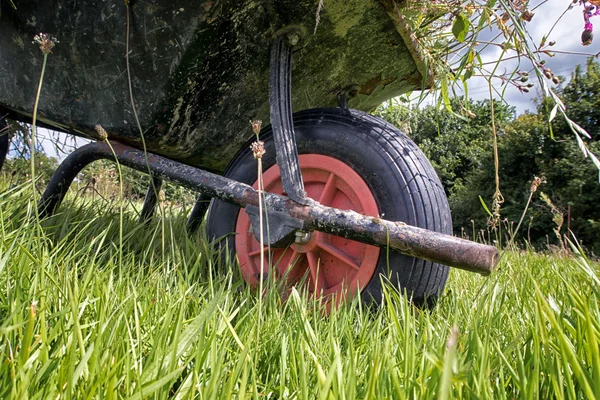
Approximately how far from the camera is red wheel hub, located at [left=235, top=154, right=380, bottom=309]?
1.27 meters

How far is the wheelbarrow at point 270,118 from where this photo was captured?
1.22 metres

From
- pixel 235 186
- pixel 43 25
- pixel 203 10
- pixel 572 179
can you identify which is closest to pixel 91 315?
pixel 235 186

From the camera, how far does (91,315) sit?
82cm

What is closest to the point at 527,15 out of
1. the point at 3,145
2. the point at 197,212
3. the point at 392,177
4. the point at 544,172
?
the point at 392,177

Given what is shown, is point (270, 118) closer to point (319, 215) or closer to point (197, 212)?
point (319, 215)

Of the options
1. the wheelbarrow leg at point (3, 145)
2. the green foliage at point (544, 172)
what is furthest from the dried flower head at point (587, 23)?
the green foliage at point (544, 172)

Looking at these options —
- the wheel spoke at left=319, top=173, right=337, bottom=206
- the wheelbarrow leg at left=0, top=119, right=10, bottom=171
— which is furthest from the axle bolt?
the wheelbarrow leg at left=0, top=119, right=10, bottom=171

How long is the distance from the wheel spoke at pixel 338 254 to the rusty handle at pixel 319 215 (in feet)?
0.48

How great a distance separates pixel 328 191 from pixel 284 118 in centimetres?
27

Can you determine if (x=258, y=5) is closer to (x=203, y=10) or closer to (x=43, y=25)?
(x=203, y=10)

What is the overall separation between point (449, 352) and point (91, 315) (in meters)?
0.76

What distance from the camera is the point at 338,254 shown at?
51.8 inches

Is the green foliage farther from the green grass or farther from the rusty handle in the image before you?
the green grass

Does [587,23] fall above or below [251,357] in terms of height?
above
